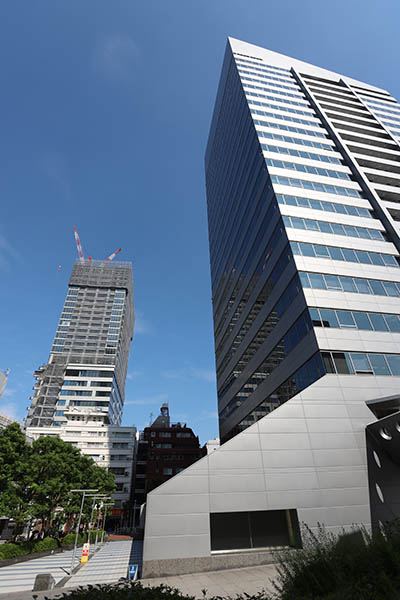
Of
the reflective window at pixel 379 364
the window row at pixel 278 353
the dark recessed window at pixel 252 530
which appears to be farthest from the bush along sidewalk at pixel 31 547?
the reflective window at pixel 379 364

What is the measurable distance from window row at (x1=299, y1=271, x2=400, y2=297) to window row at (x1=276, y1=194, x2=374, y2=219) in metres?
8.46

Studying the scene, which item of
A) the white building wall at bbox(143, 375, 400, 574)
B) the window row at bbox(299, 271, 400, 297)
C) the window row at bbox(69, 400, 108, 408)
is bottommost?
the white building wall at bbox(143, 375, 400, 574)

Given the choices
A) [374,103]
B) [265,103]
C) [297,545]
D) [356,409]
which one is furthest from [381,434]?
[374,103]

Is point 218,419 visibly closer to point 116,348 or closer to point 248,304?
point 248,304

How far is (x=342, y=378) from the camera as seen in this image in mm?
20453

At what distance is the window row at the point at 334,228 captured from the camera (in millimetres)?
27562

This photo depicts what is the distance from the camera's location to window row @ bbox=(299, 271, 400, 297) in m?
24.2

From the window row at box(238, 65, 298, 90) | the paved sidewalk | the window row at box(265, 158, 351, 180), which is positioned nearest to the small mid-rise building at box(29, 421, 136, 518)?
the paved sidewalk

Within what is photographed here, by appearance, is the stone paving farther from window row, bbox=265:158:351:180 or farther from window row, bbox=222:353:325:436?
window row, bbox=265:158:351:180

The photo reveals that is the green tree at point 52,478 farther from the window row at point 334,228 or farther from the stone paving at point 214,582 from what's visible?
Answer: the window row at point 334,228

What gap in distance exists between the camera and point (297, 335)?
78.7ft

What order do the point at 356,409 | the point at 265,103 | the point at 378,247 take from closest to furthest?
the point at 356,409
the point at 378,247
the point at 265,103

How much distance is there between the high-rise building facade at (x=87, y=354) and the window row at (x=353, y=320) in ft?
290

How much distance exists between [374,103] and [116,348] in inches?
4133
